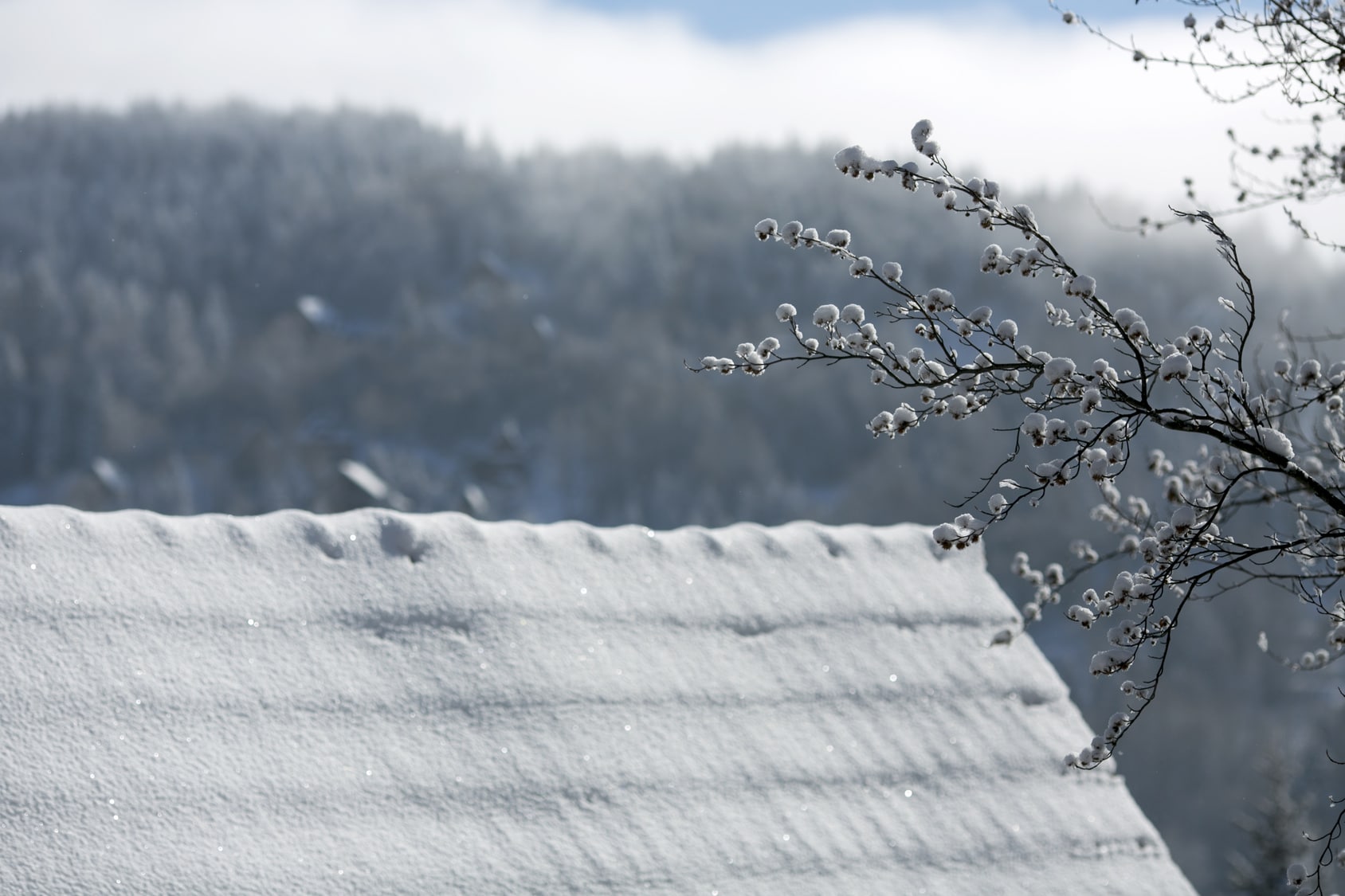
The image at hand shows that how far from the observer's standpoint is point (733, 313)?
8588cm

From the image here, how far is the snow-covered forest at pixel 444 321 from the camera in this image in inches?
2721

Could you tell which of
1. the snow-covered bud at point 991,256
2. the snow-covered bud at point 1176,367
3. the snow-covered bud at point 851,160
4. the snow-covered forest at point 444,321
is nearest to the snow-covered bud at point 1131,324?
the snow-covered bud at point 1176,367

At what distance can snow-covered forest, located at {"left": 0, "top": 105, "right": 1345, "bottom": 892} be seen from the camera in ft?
227

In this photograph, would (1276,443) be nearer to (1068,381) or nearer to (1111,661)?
(1068,381)

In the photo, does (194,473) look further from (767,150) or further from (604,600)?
(604,600)

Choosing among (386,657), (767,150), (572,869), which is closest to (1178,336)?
(572,869)

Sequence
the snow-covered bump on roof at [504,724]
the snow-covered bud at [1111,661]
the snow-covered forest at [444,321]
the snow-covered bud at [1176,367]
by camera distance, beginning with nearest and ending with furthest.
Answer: the snow-covered bud at [1176,367], the snow-covered bud at [1111,661], the snow-covered bump on roof at [504,724], the snow-covered forest at [444,321]

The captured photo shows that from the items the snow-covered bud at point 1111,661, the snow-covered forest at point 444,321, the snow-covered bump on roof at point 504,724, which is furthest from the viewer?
the snow-covered forest at point 444,321

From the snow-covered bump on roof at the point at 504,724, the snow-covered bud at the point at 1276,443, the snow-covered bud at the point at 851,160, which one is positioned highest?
the snow-covered bud at the point at 1276,443


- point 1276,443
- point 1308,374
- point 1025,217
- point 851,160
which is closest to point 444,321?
point 851,160

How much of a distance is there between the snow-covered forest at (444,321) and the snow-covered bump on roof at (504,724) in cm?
5766

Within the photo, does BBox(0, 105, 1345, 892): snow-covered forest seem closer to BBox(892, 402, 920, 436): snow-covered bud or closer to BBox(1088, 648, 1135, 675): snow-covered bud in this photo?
BBox(1088, 648, 1135, 675): snow-covered bud

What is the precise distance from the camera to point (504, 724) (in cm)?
297

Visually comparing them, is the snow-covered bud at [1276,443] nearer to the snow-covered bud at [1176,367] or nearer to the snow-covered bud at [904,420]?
the snow-covered bud at [1176,367]
